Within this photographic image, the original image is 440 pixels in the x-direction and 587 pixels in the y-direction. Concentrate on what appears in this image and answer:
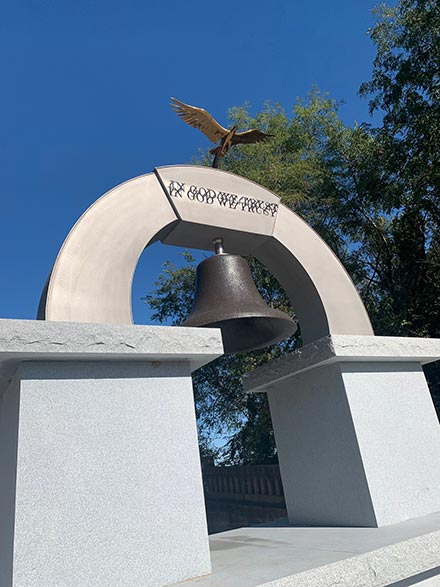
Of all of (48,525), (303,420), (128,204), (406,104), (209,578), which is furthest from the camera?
(406,104)

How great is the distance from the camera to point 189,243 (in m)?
3.62

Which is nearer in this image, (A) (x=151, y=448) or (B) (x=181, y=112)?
(A) (x=151, y=448)

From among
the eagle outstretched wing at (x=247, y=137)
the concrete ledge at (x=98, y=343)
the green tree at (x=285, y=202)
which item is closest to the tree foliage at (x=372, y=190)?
the green tree at (x=285, y=202)

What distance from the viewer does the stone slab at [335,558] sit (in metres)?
2.00

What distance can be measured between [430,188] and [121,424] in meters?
8.83

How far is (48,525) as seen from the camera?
1.98 meters

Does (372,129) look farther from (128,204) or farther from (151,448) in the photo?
(151,448)

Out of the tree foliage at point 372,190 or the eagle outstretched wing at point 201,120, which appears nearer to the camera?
the eagle outstretched wing at point 201,120

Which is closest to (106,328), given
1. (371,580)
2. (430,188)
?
(371,580)

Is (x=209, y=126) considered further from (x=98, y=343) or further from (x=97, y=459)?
(x=97, y=459)

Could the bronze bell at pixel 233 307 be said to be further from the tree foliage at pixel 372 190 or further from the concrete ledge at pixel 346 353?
the tree foliage at pixel 372 190

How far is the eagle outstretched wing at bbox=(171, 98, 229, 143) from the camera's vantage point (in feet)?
12.2

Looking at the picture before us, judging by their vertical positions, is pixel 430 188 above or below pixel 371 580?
above

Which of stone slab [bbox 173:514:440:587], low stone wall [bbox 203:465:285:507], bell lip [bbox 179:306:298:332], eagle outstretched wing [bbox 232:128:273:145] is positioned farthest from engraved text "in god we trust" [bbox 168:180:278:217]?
low stone wall [bbox 203:465:285:507]
